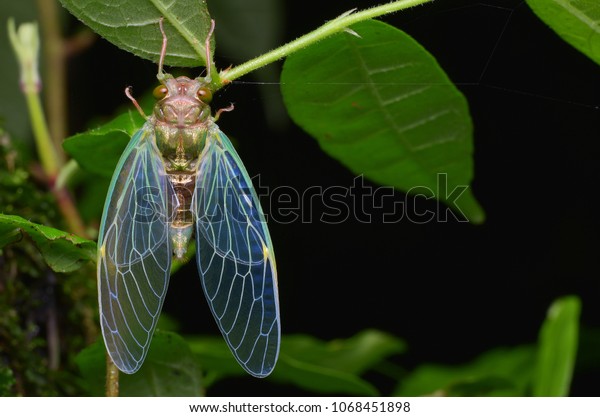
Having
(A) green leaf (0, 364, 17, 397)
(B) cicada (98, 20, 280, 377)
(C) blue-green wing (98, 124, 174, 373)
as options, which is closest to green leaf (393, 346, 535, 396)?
(B) cicada (98, 20, 280, 377)

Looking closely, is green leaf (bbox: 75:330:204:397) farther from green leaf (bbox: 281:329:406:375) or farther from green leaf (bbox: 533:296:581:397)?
Result: green leaf (bbox: 533:296:581:397)

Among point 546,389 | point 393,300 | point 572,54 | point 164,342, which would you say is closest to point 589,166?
point 572,54

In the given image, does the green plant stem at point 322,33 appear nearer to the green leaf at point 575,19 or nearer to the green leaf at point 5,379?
the green leaf at point 575,19

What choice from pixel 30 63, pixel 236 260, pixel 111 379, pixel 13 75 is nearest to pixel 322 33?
pixel 236 260

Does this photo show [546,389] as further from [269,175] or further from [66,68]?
[66,68]

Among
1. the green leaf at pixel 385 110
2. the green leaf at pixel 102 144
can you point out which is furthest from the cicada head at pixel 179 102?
the green leaf at pixel 385 110

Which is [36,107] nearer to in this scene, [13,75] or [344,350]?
[13,75]
